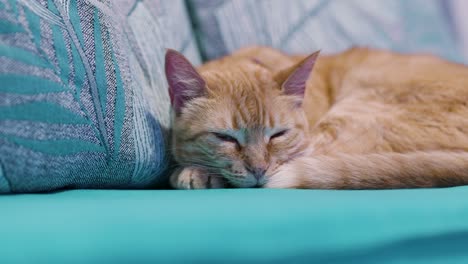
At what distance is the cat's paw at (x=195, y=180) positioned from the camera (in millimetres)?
1167

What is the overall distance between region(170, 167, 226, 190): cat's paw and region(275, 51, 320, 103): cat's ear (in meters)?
0.35

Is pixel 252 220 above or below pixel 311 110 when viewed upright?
below

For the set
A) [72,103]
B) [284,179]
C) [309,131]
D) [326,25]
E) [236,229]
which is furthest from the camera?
[326,25]

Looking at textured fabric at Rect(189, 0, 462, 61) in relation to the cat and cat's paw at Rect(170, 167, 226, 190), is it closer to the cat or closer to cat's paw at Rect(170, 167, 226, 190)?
the cat

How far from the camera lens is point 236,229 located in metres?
0.78

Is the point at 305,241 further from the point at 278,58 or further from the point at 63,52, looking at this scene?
the point at 278,58

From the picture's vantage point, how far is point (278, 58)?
6.03ft

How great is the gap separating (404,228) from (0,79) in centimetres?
74

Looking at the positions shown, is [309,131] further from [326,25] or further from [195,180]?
[326,25]

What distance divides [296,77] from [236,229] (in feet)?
2.17

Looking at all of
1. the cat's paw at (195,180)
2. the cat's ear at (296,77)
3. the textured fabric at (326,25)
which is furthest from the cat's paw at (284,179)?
the textured fabric at (326,25)

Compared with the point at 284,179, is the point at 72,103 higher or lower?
higher

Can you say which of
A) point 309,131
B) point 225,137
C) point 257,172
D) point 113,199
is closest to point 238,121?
point 225,137

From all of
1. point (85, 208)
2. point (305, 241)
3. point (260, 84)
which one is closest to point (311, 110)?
Result: point (260, 84)
